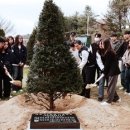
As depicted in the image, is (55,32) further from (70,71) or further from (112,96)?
(112,96)

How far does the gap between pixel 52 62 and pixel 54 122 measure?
159 centimetres

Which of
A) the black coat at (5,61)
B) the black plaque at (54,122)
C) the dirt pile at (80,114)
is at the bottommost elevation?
the dirt pile at (80,114)

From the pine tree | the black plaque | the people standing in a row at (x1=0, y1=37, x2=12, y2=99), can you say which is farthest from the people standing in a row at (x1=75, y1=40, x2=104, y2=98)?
the black plaque

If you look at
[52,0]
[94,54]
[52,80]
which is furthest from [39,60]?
[94,54]

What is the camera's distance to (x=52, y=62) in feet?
31.6

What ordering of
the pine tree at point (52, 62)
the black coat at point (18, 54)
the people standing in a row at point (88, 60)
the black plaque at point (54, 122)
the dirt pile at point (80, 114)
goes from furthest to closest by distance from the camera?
the black coat at point (18, 54) → the people standing in a row at point (88, 60) → the pine tree at point (52, 62) → the dirt pile at point (80, 114) → the black plaque at point (54, 122)

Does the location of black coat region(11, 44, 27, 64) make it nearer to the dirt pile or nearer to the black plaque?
the dirt pile

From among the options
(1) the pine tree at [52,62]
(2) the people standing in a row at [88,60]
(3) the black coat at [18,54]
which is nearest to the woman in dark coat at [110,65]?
(2) the people standing in a row at [88,60]

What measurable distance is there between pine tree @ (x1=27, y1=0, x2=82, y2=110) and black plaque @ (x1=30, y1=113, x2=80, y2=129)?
1.01 metres

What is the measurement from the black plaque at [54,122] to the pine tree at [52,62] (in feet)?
3.31

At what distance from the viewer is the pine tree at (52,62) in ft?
31.7

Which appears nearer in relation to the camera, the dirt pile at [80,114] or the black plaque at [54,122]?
the black plaque at [54,122]

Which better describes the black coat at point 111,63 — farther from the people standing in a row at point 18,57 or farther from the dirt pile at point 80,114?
the people standing in a row at point 18,57

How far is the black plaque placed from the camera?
841 cm
